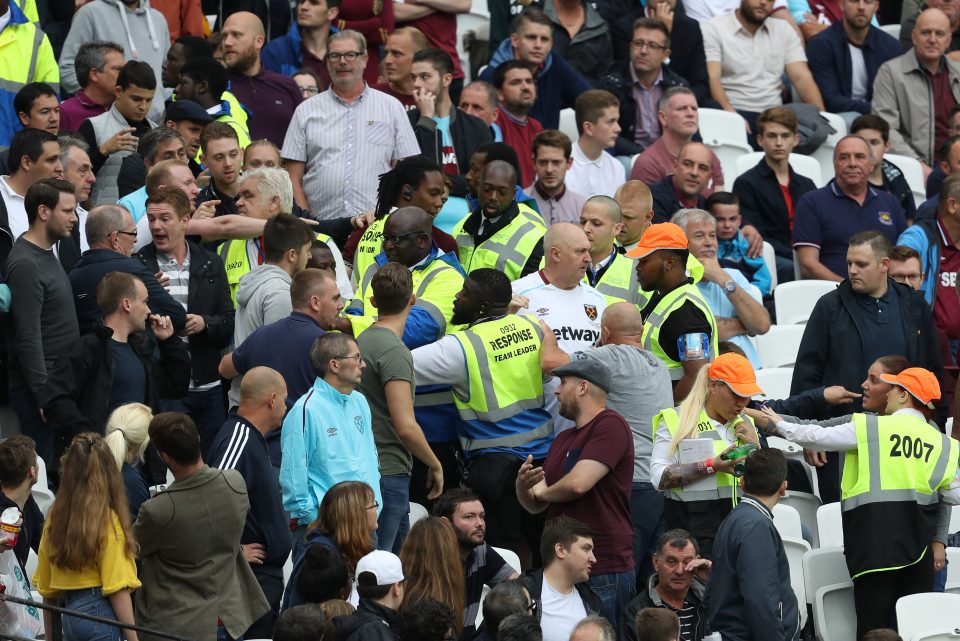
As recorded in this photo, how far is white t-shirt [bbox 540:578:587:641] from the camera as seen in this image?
23.0ft

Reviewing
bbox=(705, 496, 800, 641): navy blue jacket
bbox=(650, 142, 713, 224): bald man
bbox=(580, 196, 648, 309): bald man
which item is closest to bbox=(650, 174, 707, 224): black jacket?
bbox=(650, 142, 713, 224): bald man

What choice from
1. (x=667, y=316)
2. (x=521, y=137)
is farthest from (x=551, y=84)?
(x=667, y=316)

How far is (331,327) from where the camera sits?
807 cm

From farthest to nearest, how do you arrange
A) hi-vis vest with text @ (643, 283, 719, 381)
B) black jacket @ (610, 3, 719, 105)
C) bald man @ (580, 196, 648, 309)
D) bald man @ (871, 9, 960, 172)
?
bald man @ (871, 9, 960, 172) → black jacket @ (610, 3, 719, 105) → bald man @ (580, 196, 648, 309) → hi-vis vest with text @ (643, 283, 719, 381)

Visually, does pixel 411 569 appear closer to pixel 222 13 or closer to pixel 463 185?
pixel 463 185

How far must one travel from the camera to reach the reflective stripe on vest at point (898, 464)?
26.0ft

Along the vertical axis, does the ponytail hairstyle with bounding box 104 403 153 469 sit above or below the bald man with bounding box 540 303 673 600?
above

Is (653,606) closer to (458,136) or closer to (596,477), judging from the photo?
(596,477)

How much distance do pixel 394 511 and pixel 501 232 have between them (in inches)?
84.9

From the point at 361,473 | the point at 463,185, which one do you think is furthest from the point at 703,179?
the point at 361,473

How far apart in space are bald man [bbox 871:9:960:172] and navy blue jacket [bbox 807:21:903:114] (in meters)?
0.42

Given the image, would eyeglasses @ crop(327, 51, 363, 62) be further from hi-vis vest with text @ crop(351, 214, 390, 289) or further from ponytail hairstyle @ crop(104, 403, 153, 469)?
ponytail hairstyle @ crop(104, 403, 153, 469)

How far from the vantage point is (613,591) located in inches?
293

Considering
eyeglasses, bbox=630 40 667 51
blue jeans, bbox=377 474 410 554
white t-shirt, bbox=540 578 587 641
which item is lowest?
white t-shirt, bbox=540 578 587 641
